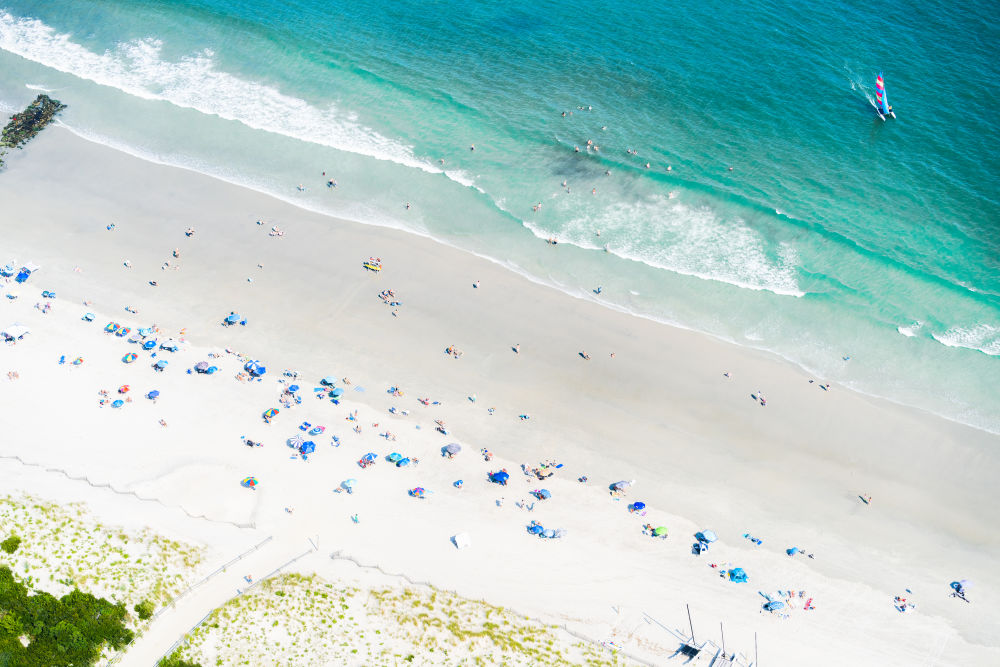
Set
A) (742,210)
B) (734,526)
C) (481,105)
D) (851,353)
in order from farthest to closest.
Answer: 1. (481,105)
2. (742,210)
3. (851,353)
4. (734,526)

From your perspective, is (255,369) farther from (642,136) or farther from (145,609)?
(642,136)

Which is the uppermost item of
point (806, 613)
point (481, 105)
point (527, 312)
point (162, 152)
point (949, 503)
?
point (481, 105)

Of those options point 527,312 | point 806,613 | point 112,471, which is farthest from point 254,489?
point 806,613

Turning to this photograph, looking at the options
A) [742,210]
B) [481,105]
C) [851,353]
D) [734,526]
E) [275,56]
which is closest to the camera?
[734,526]

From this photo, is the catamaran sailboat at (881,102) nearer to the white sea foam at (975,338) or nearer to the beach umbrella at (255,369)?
the white sea foam at (975,338)

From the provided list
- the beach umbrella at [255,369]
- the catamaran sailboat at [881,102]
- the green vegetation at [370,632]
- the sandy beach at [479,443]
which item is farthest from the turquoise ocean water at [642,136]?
the green vegetation at [370,632]

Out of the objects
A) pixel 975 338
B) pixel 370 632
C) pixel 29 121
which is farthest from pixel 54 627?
pixel 975 338

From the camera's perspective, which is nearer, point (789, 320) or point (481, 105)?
point (789, 320)

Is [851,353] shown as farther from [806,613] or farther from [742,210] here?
[806,613]

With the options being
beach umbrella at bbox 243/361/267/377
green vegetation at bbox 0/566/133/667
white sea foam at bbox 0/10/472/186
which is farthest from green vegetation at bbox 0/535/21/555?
white sea foam at bbox 0/10/472/186
